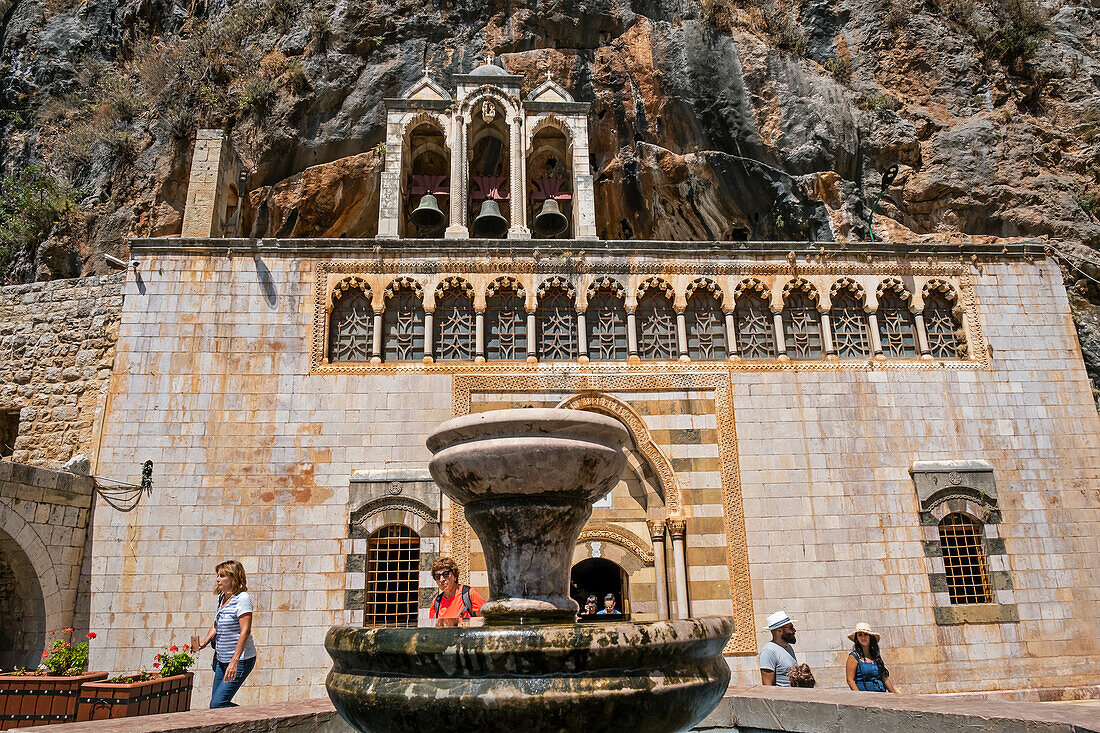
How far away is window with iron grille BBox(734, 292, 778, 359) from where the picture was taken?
1480cm

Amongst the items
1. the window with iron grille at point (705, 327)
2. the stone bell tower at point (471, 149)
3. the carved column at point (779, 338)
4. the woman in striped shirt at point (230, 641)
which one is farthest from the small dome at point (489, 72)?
the woman in striped shirt at point (230, 641)

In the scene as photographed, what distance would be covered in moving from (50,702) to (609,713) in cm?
694

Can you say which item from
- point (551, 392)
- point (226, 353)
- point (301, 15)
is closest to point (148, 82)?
point (301, 15)

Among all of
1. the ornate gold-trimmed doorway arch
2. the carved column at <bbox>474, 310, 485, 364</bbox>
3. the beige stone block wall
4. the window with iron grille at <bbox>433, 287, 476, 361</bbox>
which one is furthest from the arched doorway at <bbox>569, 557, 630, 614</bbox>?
the window with iron grille at <bbox>433, 287, 476, 361</bbox>

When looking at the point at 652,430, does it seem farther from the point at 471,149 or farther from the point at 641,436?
the point at 471,149

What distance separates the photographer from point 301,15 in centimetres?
2178

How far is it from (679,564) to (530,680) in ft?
29.8

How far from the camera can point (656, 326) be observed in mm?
14820

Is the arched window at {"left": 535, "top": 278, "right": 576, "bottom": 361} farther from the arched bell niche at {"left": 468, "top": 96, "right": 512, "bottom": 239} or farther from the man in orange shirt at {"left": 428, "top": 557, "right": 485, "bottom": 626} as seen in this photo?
the man in orange shirt at {"left": 428, "top": 557, "right": 485, "bottom": 626}

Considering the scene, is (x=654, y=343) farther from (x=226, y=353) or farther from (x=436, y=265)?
(x=226, y=353)

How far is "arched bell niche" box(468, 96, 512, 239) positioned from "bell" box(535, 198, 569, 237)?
2.62 ft

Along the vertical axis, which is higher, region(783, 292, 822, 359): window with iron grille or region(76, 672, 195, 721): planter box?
region(783, 292, 822, 359): window with iron grille

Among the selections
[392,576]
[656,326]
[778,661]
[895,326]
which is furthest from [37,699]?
[895,326]

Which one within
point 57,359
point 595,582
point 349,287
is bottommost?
point 595,582
